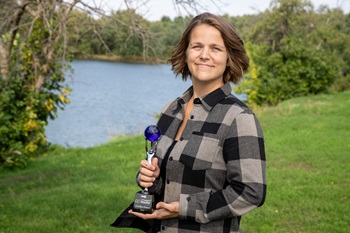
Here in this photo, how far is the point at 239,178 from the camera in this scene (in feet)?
6.01

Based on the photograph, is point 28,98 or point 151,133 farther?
point 28,98

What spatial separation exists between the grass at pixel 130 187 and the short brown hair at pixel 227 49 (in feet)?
10.1

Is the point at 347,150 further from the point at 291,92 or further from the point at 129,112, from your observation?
the point at 129,112

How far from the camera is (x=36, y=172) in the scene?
28.1 feet

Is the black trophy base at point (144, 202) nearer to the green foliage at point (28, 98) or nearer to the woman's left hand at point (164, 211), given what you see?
the woman's left hand at point (164, 211)

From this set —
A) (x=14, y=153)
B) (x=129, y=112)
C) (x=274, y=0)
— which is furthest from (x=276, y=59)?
(x=14, y=153)

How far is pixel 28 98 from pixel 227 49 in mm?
8735

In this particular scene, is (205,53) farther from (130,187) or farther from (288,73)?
(288,73)

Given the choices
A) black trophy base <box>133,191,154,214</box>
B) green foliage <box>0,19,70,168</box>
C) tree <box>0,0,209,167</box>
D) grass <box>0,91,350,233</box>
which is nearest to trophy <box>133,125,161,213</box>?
black trophy base <box>133,191,154,214</box>

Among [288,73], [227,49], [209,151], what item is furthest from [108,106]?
[209,151]

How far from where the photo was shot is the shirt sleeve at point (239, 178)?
1.83 m

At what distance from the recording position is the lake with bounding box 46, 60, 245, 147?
1794 centimetres

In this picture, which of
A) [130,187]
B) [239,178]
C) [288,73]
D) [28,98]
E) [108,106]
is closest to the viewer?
[239,178]

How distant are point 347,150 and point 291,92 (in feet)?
42.5
